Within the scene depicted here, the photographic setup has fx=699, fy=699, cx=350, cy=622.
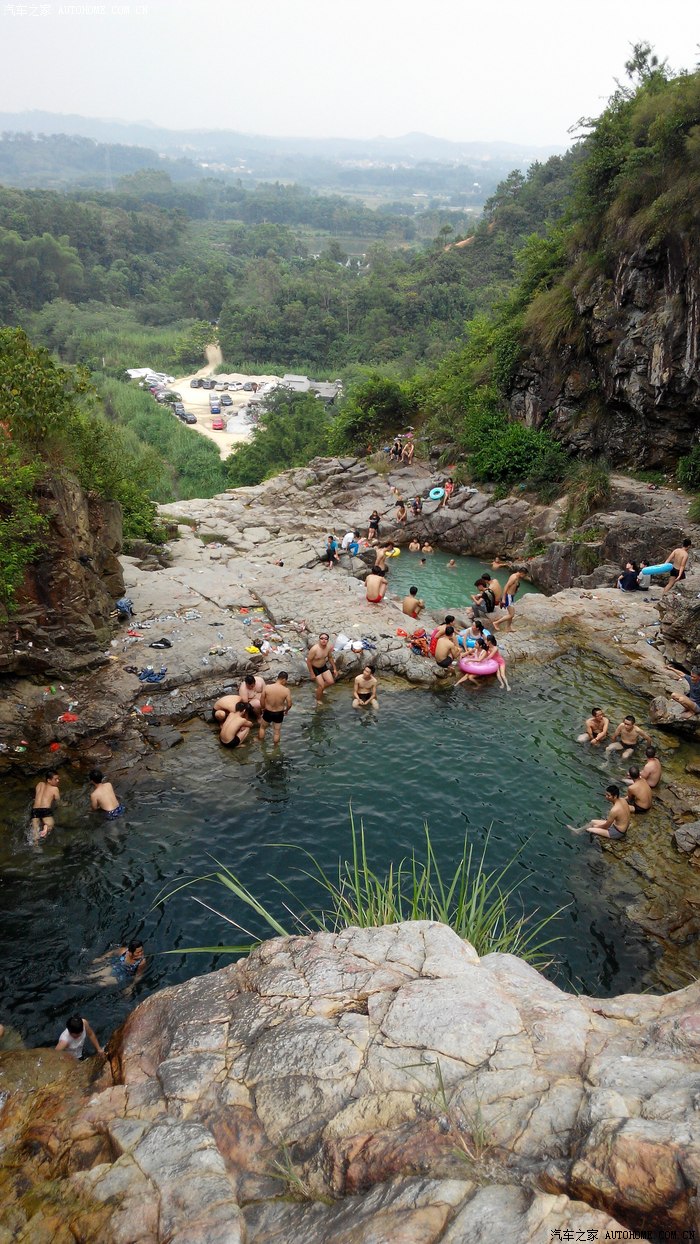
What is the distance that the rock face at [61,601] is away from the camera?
40.8 ft

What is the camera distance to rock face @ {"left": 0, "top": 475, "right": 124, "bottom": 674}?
12422mm

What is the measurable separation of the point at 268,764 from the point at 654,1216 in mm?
9335

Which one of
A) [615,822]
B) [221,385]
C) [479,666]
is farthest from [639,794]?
[221,385]

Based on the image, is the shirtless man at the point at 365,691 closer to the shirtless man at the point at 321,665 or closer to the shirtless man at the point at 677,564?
the shirtless man at the point at 321,665

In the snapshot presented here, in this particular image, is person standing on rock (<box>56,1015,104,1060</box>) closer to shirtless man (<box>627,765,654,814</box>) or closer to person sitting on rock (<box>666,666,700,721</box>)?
shirtless man (<box>627,765,654,814</box>)

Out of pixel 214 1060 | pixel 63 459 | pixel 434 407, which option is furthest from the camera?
pixel 434 407

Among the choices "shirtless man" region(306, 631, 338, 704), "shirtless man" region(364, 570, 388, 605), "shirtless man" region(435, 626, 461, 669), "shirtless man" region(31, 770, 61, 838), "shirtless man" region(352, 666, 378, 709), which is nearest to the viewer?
"shirtless man" region(31, 770, 61, 838)

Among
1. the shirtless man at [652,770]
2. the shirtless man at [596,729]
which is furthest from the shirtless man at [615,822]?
the shirtless man at [596,729]

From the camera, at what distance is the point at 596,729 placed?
13.0 metres

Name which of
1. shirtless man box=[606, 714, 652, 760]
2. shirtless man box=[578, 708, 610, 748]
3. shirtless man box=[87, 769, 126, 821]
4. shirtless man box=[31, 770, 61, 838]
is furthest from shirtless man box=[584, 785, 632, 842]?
shirtless man box=[31, 770, 61, 838]

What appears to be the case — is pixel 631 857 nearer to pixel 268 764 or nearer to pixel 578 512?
pixel 268 764

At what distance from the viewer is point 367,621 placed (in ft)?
55.4

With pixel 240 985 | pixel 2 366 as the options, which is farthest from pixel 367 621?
pixel 240 985

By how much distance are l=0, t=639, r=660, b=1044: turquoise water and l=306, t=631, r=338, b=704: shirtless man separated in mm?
326
